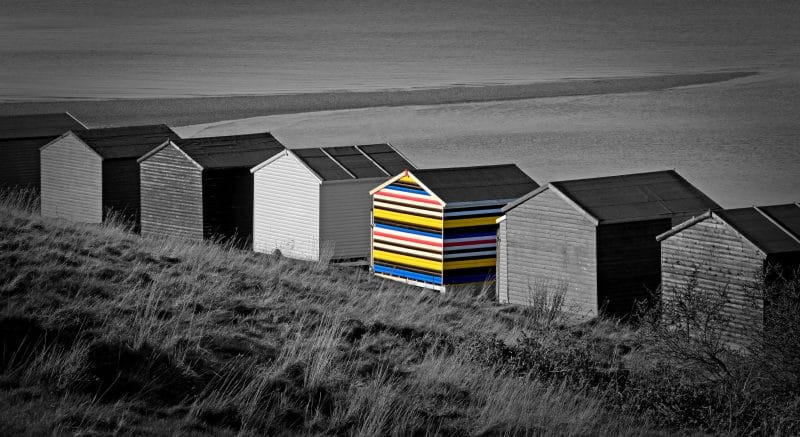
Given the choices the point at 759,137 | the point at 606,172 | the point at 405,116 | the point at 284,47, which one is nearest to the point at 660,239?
the point at 606,172

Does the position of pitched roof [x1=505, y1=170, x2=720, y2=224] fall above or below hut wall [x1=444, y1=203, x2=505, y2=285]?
above

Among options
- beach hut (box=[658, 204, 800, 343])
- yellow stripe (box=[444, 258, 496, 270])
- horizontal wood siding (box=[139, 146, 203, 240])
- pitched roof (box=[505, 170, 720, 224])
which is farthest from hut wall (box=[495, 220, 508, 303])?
horizontal wood siding (box=[139, 146, 203, 240])

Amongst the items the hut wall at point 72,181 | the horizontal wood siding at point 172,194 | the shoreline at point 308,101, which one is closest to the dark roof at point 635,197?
the horizontal wood siding at point 172,194

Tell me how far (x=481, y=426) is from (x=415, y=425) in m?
0.75

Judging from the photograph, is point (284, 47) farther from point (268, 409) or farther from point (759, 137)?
point (268, 409)

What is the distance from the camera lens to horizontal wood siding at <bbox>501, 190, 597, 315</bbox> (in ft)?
77.1

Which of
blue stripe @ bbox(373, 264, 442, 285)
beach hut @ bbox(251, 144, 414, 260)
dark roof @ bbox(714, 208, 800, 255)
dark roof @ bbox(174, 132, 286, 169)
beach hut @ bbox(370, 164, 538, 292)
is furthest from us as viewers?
dark roof @ bbox(174, 132, 286, 169)

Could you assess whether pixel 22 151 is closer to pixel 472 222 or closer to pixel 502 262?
pixel 472 222

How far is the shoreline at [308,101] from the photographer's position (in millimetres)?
85062

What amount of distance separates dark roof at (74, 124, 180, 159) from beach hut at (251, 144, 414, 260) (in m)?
3.94

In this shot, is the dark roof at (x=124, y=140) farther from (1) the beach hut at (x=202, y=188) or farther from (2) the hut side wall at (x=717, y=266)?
(2) the hut side wall at (x=717, y=266)

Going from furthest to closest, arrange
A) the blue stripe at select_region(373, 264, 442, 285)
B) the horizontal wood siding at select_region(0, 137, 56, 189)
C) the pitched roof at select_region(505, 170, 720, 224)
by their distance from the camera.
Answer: the horizontal wood siding at select_region(0, 137, 56, 189), the blue stripe at select_region(373, 264, 442, 285), the pitched roof at select_region(505, 170, 720, 224)

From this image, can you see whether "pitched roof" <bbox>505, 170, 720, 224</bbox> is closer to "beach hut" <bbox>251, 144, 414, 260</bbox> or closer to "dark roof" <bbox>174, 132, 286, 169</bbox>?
"beach hut" <bbox>251, 144, 414, 260</bbox>

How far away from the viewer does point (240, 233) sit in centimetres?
3062
